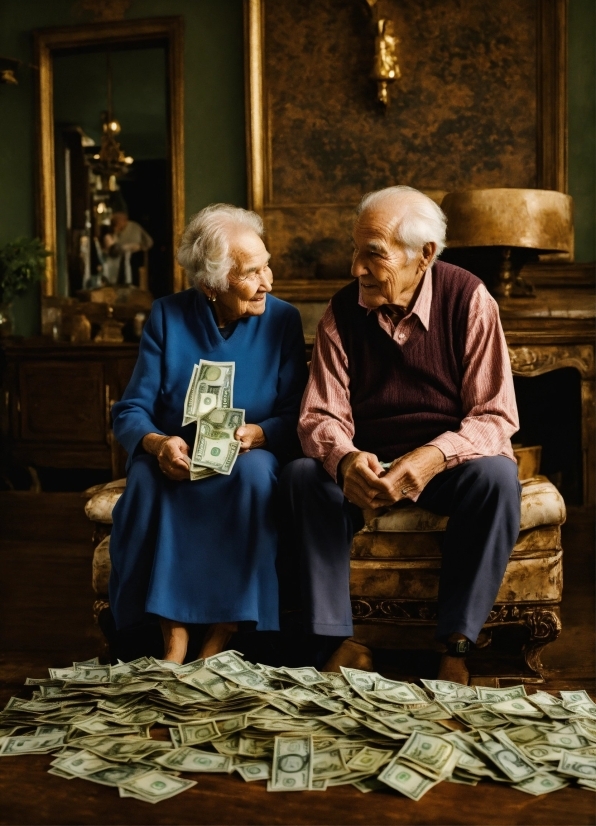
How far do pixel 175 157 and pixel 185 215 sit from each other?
0.36 m

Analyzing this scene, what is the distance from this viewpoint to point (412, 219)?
2551 millimetres

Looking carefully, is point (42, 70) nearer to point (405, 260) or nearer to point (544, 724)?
point (405, 260)

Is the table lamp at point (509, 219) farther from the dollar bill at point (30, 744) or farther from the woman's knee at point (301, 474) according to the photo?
the dollar bill at point (30, 744)

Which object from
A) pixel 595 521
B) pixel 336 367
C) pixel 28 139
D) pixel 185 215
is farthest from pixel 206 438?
pixel 28 139

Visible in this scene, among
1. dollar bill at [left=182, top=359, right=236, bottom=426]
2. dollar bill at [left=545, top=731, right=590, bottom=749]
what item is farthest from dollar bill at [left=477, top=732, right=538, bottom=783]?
dollar bill at [left=182, top=359, right=236, bottom=426]

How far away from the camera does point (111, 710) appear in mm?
2033

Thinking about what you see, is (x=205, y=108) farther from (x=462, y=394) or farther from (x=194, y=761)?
(x=194, y=761)

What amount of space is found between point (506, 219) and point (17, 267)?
3.26m

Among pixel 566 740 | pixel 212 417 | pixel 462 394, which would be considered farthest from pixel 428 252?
pixel 566 740

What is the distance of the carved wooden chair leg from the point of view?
8.30ft

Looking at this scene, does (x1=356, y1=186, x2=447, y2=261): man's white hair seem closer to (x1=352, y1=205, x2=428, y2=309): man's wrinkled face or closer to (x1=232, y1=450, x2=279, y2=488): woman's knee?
(x1=352, y1=205, x2=428, y2=309): man's wrinkled face

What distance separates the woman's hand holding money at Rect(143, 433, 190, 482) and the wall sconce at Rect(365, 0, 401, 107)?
3.25 metres

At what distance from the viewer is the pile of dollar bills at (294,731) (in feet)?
5.60

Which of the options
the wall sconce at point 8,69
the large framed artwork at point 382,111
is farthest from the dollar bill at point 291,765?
the wall sconce at point 8,69
